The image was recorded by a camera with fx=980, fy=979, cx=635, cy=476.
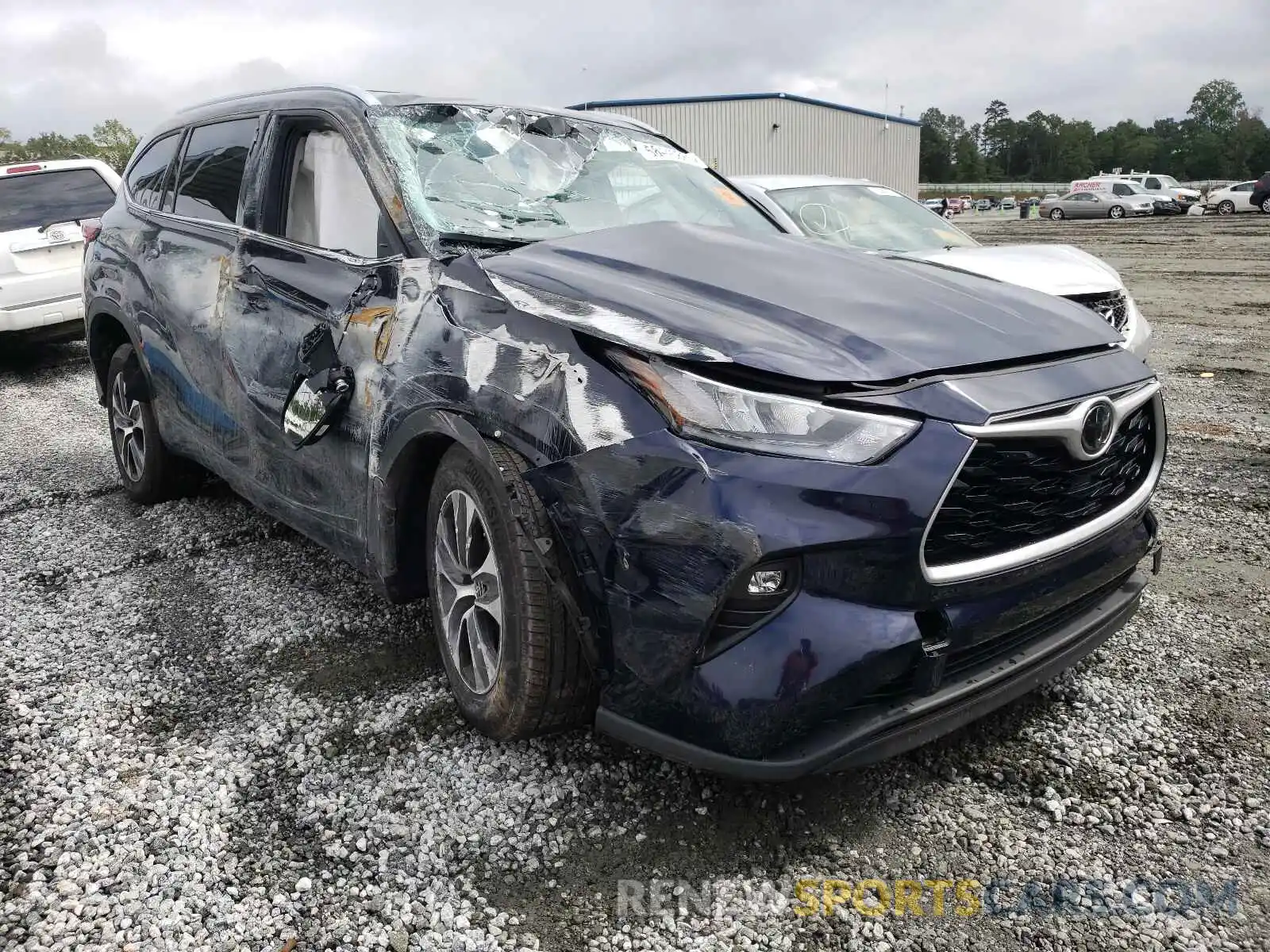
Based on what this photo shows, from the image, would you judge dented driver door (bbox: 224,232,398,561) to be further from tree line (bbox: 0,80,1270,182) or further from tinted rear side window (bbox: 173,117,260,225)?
tree line (bbox: 0,80,1270,182)

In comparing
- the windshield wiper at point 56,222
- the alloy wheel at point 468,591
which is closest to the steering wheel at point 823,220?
the alloy wheel at point 468,591

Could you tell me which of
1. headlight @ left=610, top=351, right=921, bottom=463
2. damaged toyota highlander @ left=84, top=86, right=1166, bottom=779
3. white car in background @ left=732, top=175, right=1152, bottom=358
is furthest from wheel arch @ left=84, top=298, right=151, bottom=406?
headlight @ left=610, top=351, right=921, bottom=463

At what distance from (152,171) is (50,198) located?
5.82 m

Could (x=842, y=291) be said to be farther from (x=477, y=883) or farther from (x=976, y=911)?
(x=477, y=883)

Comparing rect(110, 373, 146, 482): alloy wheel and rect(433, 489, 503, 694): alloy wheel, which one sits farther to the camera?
rect(110, 373, 146, 482): alloy wheel

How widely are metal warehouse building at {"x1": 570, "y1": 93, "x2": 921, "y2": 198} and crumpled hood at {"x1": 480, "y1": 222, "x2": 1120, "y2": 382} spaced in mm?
33903

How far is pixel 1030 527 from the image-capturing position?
7.27ft

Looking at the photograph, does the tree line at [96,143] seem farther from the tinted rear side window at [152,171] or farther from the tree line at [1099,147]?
the tree line at [1099,147]

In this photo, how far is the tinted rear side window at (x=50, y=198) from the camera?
9.05 meters

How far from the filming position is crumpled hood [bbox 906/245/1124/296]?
5457 millimetres

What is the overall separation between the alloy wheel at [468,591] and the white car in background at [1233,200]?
1595 inches

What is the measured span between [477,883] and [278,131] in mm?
2633

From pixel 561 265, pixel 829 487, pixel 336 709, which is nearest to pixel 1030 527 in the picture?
pixel 829 487

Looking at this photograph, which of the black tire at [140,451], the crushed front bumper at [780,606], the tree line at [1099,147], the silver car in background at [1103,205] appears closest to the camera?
the crushed front bumper at [780,606]
